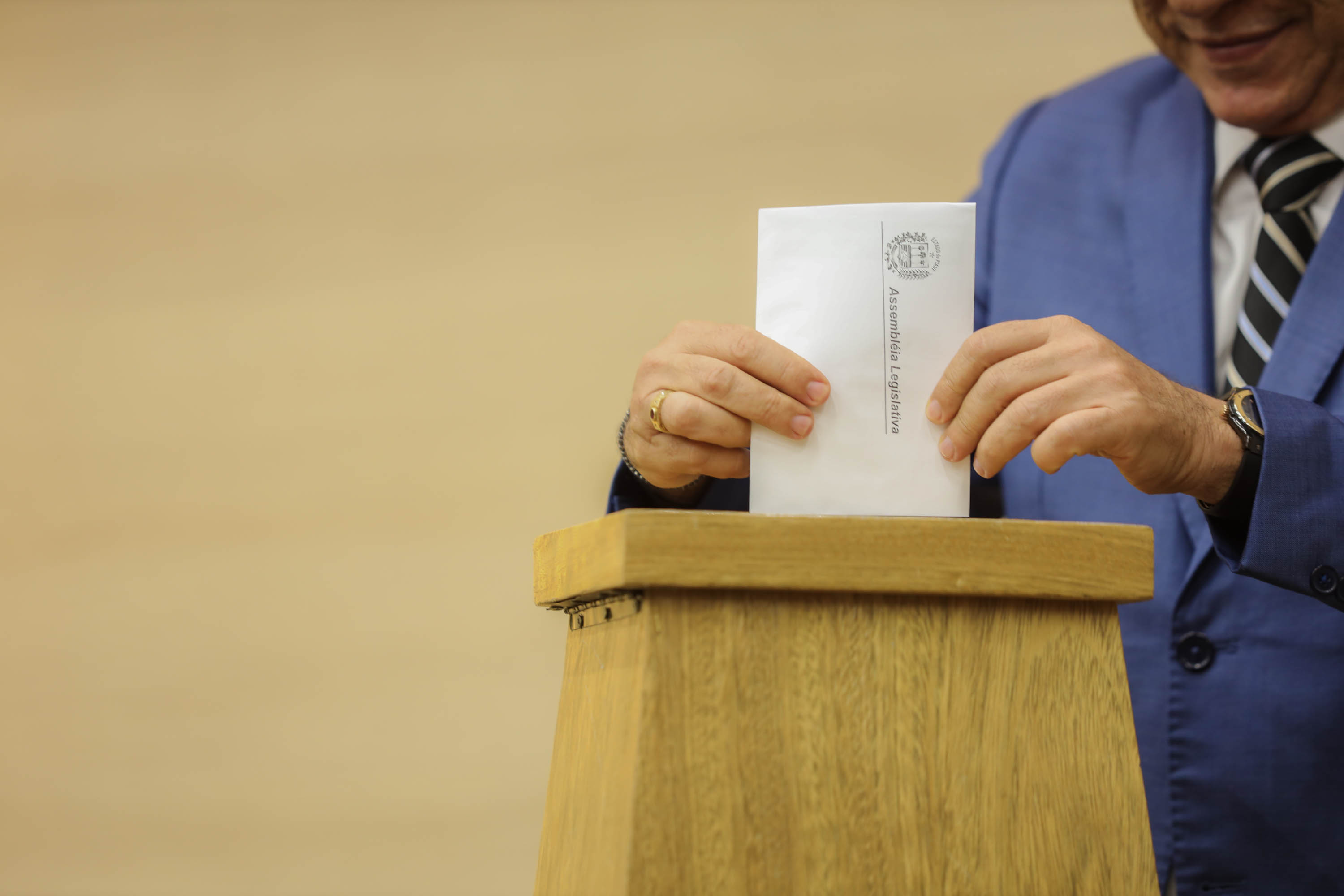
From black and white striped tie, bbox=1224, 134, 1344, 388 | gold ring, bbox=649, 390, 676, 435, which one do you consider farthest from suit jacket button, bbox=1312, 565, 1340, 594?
gold ring, bbox=649, 390, 676, 435

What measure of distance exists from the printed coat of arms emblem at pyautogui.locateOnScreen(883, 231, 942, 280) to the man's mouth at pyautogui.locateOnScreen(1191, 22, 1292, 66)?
69 cm

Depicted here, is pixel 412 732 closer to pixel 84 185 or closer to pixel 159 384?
pixel 159 384

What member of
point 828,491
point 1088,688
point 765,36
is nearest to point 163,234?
point 765,36

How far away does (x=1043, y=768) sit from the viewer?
570 mm

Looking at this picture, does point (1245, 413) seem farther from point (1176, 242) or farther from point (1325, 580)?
point (1176, 242)

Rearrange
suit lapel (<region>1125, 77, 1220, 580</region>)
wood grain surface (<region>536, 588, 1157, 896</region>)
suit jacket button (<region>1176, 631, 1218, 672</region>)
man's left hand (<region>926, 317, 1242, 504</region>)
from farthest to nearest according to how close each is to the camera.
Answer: suit lapel (<region>1125, 77, 1220, 580</region>)
suit jacket button (<region>1176, 631, 1218, 672</region>)
man's left hand (<region>926, 317, 1242, 504</region>)
wood grain surface (<region>536, 588, 1157, 896</region>)

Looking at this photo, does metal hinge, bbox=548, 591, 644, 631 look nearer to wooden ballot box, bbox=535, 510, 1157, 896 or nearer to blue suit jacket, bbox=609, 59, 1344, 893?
wooden ballot box, bbox=535, 510, 1157, 896

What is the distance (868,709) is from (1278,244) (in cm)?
85

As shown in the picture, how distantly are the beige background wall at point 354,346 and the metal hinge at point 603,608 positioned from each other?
1.09m

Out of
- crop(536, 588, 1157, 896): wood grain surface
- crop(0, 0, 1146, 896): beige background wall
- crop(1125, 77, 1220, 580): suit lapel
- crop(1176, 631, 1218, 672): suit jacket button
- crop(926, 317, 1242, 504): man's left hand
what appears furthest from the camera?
crop(0, 0, 1146, 896): beige background wall

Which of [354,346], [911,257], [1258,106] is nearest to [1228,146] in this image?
[1258,106]

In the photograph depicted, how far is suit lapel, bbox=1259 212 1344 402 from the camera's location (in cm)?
97

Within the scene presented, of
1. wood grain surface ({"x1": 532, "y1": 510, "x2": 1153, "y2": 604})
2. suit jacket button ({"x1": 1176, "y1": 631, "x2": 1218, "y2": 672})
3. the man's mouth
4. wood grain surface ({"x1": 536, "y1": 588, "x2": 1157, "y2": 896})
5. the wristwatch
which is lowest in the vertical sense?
wood grain surface ({"x1": 536, "y1": 588, "x2": 1157, "y2": 896})

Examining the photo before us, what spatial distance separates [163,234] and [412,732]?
1114mm
